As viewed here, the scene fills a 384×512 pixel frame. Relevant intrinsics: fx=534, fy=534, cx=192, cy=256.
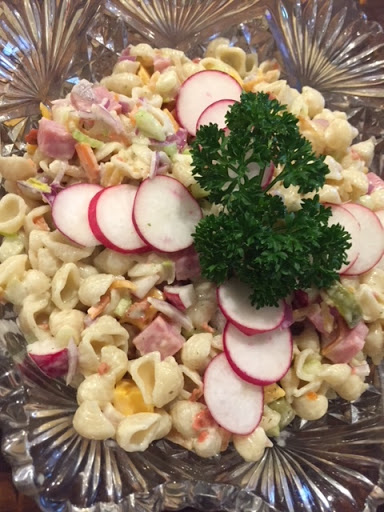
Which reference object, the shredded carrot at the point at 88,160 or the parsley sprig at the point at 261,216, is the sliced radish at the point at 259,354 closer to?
the parsley sprig at the point at 261,216

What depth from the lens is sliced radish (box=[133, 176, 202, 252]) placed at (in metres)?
1.65

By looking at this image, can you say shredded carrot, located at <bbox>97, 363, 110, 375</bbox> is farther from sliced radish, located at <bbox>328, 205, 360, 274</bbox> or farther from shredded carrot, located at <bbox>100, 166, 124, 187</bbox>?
sliced radish, located at <bbox>328, 205, 360, 274</bbox>

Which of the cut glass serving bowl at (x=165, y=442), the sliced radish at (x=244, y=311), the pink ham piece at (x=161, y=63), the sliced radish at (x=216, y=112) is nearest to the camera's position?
the cut glass serving bowl at (x=165, y=442)

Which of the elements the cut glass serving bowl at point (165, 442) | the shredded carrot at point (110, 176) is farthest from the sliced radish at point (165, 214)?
the cut glass serving bowl at point (165, 442)

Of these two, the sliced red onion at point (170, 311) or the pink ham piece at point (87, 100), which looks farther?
the pink ham piece at point (87, 100)

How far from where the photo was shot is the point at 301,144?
161cm

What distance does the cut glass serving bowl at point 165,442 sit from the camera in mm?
1507

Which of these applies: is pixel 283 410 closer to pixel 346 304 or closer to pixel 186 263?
pixel 346 304

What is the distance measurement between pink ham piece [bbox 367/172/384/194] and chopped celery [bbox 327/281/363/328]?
22.4 inches

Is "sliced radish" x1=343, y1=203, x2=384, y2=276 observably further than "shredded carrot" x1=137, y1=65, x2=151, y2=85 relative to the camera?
No

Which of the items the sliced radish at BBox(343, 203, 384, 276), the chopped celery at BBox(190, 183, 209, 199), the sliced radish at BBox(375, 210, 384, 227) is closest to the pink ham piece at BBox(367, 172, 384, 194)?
the sliced radish at BBox(375, 210, 384, 227)

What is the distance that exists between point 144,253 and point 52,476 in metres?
0.70

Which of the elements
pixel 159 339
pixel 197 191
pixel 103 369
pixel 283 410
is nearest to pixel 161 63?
pixel 197 191

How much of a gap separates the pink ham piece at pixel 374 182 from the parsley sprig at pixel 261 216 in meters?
0.56
